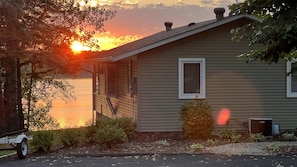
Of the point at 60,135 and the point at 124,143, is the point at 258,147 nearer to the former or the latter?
the point at 124,143

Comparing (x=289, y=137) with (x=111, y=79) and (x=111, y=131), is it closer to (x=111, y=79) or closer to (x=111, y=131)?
(x=111, y=131)

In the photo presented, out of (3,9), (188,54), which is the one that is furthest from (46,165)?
(188,54)

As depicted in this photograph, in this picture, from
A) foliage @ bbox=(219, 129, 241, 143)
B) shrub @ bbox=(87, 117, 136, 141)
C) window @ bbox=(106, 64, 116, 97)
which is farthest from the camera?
window @ bbox=(106, 64, 116, 97)

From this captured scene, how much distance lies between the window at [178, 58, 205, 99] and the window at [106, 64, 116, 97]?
13.3ft

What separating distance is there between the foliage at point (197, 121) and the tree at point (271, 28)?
4.24 m

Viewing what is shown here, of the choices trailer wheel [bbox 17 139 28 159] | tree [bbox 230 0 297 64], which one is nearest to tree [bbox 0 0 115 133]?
trailer wheel [bbox 17 139 28 159]

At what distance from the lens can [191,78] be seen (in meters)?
14.2

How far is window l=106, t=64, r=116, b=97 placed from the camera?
17.3 meters

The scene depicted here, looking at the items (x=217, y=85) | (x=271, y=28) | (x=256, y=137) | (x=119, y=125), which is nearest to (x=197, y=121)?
(x=256, y=137)

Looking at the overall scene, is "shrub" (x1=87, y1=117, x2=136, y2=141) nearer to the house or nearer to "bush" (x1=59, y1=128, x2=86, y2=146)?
"bush" (x1=59, y1=128, x2=86, y2=146)

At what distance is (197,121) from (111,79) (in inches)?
218

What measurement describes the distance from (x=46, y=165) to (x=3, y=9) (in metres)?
4.34

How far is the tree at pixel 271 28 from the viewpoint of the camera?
7.62 meters

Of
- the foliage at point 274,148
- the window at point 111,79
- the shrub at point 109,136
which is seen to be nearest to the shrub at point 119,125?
the shrub at point 109,136
